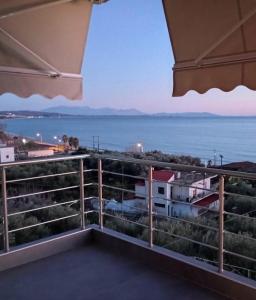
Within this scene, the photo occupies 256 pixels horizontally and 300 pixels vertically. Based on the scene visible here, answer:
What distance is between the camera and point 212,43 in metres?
2.80

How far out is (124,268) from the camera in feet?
11.5

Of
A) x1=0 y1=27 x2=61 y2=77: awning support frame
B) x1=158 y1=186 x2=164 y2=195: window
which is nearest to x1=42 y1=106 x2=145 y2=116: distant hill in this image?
x1=158 y1=186 x2=164 y2=195: window

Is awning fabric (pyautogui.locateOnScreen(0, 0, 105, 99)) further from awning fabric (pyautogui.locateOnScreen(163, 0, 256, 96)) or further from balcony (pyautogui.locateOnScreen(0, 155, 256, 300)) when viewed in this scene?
awning fabric (pyautogui.locateOnScreen(163, 0, 256, 96))

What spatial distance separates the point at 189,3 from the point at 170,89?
2.70 ft

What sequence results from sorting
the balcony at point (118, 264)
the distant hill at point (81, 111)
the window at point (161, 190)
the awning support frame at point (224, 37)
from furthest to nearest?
the distant hill at point (81, 111) → the window at point (161, 190) → the balcony at point (118, 264) → the awning support frame at point (224, 37)

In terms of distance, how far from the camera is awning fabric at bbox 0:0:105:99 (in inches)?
118

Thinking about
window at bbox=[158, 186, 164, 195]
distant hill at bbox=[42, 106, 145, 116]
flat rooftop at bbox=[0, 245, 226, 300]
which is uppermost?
distant hill at bbox=[42, 106, 145, 116]

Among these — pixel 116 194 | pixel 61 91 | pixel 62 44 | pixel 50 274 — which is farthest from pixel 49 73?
pixel 116 194

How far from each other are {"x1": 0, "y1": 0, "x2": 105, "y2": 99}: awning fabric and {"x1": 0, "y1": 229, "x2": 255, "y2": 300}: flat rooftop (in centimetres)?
179

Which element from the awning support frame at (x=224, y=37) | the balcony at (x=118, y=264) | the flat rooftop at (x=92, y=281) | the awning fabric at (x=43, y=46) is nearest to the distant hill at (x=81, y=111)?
the awning fabric at (x=43, y=46)

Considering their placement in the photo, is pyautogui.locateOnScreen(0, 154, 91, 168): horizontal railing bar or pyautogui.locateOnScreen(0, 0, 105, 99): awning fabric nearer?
pyautogui.locateOnScreen(0, 0, 105, 99): awning fabric

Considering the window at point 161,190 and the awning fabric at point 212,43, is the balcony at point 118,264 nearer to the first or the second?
the awning fabric at point 212,43

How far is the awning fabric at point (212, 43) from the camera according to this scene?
2.62 meters

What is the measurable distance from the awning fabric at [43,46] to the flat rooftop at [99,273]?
5.87 feet
